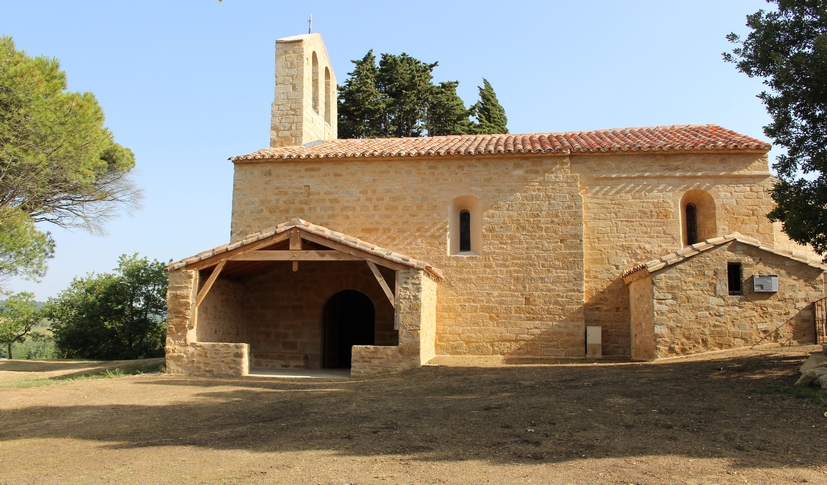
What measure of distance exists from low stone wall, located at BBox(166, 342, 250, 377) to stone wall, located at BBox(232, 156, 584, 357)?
11.7 ft

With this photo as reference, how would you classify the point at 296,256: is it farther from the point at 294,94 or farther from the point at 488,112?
the point at 488,112

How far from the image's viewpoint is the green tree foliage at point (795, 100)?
791 centimetres

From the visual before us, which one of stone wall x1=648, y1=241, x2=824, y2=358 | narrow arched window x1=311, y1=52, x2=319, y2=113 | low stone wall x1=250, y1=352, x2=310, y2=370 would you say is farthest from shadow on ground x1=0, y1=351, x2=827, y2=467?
narrow arched window x1=311, y1=52, x2=319, y2=113

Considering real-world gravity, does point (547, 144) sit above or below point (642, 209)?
above

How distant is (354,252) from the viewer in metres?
11.9

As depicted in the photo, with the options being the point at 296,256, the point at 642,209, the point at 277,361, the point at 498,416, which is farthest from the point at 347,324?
the point at 498,416

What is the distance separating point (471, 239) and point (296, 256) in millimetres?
4357

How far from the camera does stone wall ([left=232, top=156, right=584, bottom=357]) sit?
13.6 metres

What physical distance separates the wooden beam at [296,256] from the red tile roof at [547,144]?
3.33 m

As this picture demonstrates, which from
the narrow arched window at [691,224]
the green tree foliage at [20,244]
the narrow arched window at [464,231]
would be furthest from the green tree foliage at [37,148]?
the narrow arched window at [691,224]

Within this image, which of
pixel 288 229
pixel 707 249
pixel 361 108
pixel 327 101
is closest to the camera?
pixel 707 249

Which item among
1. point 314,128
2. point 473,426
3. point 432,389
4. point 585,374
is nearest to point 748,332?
point 585,374

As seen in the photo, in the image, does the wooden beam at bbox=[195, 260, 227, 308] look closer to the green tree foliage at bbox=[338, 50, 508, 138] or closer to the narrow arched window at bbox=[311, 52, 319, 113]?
the narrow arched window at bbox=[311, 52, 319, 113]

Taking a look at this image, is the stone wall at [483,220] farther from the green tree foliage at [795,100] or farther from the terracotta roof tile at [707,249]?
the green tree foliage at [795,100]
